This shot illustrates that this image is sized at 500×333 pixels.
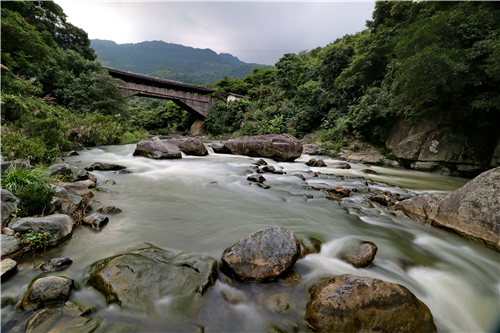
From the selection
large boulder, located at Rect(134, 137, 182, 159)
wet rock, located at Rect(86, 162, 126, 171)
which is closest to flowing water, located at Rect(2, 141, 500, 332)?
wet rock, located at Rect(86, 162, 126, 171)

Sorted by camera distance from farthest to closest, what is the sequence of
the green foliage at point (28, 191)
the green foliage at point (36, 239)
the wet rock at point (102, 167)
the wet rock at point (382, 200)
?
the wet rock at point (102, 167)
the wet rock at point (382, 200)
the green foliage at point (28, 191)
the green foliage at point (36, 239)

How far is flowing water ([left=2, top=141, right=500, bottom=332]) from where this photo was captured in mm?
2186

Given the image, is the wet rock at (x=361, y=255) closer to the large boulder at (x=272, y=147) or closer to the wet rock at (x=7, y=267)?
the wet rock at (x=7, y=267)

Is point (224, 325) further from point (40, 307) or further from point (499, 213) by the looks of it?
point (499, 213)

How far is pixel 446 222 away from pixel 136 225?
20.3ft

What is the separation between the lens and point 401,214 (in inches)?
194

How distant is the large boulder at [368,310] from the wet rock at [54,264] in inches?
117

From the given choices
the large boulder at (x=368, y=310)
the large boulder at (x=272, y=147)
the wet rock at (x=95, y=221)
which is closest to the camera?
the large boulder at (x=368, y=310)

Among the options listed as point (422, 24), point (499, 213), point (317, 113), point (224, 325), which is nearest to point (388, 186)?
point (499, 213)

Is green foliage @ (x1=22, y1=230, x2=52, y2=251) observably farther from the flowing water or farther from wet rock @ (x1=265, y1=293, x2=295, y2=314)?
wet rock @ (x1=265, y1=293, x2=295, y2=314)

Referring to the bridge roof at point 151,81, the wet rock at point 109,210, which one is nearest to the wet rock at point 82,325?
the wet rock at point 109,210

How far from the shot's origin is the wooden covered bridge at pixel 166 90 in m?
29.5

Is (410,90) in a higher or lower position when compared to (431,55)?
lower

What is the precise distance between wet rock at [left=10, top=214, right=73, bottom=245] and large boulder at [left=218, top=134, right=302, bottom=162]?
11334 mm
